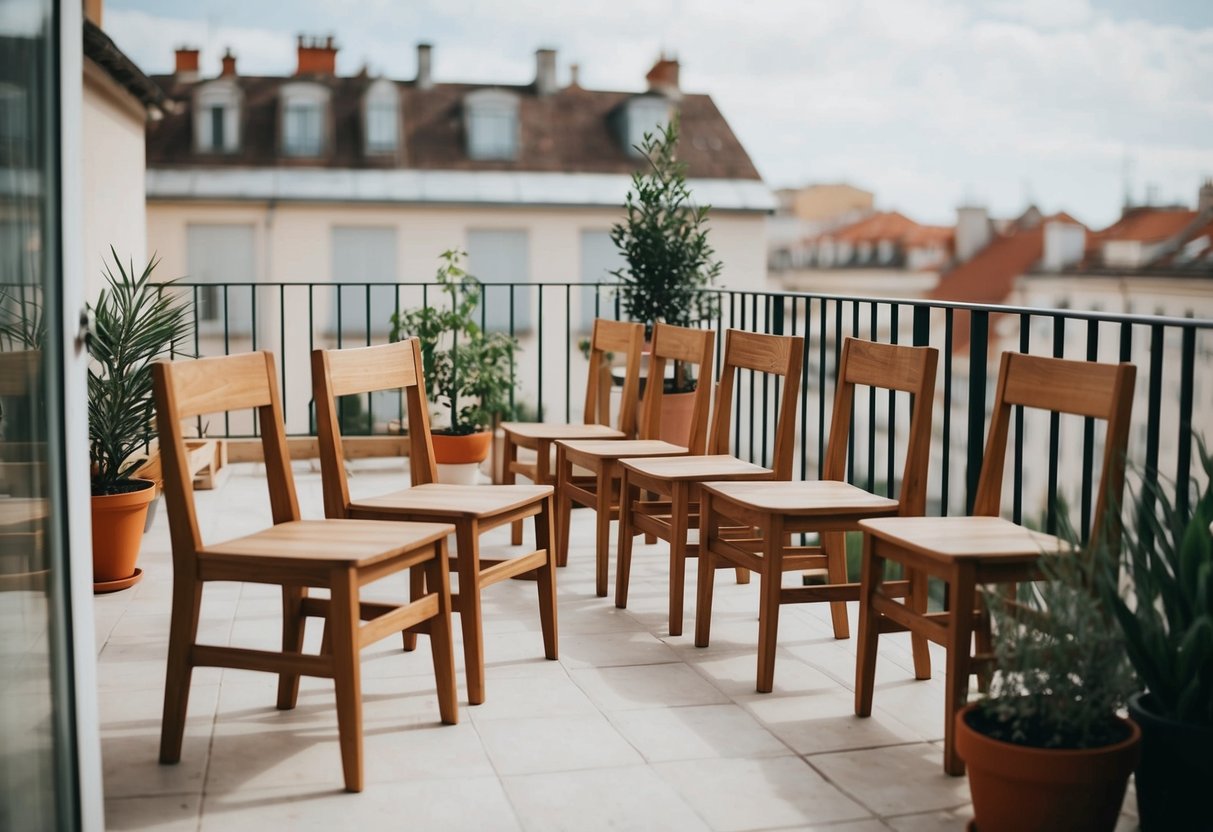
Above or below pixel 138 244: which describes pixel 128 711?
below

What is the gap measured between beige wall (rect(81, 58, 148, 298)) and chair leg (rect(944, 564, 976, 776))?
3.92 metres

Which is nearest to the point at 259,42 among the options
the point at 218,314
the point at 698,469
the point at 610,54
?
the point at 218,314

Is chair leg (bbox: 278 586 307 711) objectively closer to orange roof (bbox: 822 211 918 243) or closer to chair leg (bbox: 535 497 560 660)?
chair leg (bbox: 535 497 560 660)

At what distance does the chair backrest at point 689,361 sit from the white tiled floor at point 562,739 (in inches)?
24.7

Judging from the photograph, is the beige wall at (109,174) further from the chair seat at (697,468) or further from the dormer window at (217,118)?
the dormer window at (217,118)

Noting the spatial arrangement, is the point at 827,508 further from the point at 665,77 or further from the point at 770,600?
the point at 665,77

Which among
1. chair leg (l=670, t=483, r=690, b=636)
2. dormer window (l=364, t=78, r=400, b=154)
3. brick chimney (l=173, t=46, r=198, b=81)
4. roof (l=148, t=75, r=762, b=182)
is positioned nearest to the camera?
chair leg (l=670, t=483, r=690, b=636)

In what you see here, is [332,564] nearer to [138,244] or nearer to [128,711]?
[128,711]

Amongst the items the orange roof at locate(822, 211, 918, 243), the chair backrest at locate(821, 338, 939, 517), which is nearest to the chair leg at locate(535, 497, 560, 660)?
the chair backrest at locate(821, 338, 939, 517)

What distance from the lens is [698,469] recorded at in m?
3.64

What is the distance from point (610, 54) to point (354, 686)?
1112 inches

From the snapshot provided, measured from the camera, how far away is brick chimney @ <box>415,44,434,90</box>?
21.3 metres

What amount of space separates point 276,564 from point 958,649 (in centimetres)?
135

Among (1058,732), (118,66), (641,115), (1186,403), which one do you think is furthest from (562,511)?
(641,115)
